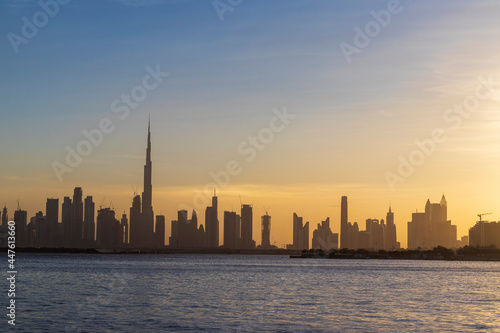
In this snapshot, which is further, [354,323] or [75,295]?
[75,295]

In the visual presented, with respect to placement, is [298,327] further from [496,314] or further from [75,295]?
[75,295]

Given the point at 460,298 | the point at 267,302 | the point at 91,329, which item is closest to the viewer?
the point at 91,329

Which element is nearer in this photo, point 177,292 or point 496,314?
point 496,314

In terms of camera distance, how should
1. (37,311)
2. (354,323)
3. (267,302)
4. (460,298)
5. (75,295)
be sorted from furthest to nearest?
(460,298) < (75,295) < (267,302) < (37,311) < (354,323)

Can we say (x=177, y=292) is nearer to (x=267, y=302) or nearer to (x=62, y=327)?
(x=267, y=302)

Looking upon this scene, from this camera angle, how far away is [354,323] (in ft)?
219

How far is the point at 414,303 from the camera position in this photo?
90.9 meters

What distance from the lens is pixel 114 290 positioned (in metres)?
106

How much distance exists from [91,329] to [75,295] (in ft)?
120

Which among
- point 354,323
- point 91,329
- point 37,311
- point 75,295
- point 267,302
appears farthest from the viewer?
point 75,295

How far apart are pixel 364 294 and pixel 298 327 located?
147ft

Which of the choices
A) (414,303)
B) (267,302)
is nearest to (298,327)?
(267,302)

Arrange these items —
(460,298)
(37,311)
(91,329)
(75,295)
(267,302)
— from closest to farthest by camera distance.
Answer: (91,329)
(37,311)
(267,302)
(75,295)
(460,298)

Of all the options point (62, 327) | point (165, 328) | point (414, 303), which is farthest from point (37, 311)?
point (414, 303)
